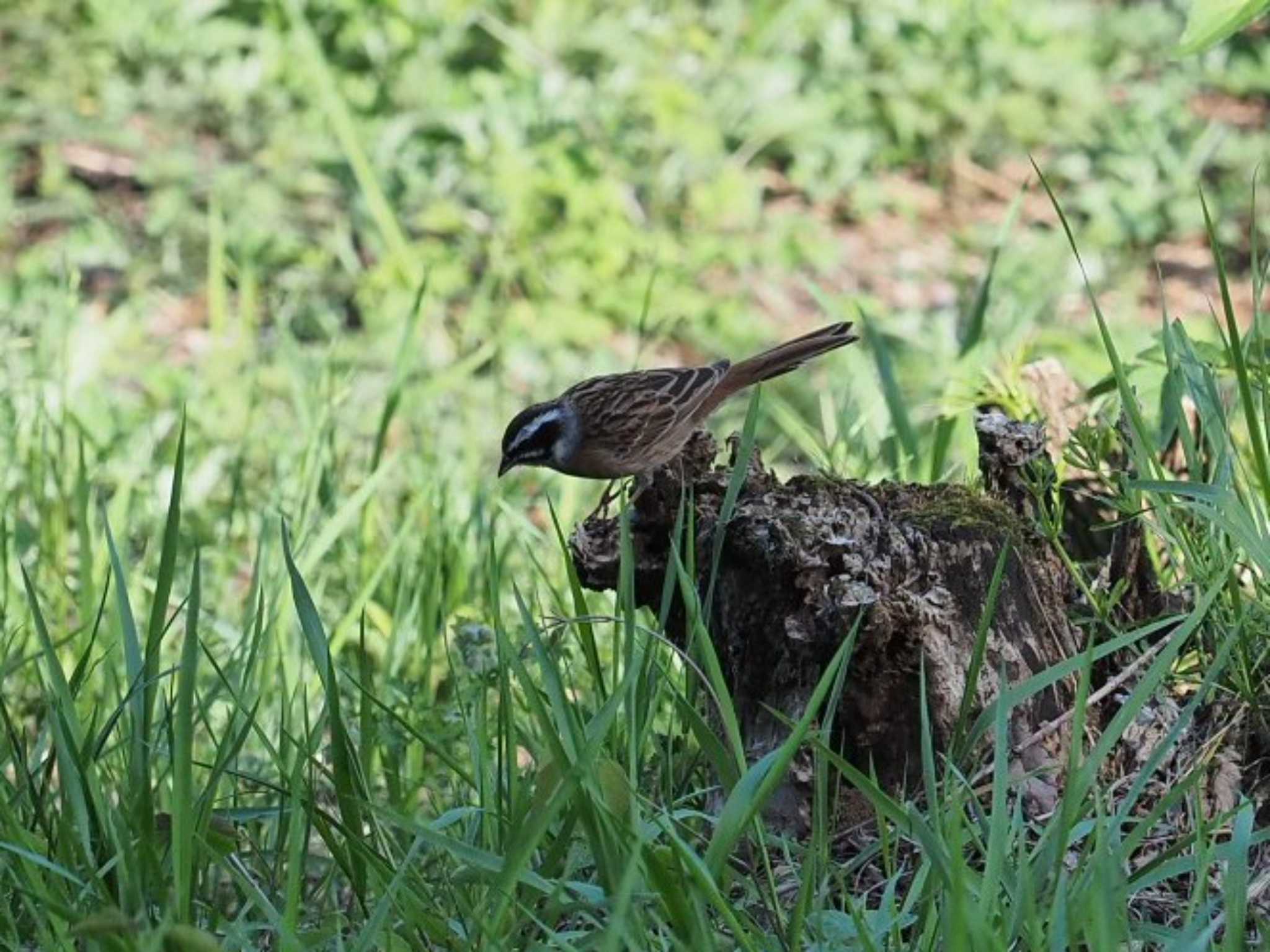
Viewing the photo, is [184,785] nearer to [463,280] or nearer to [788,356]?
[788,356]

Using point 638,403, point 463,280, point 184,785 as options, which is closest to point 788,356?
point 638,403

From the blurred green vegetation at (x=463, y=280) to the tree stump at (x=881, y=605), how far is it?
20 centimetres

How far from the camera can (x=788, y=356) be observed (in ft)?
18.2

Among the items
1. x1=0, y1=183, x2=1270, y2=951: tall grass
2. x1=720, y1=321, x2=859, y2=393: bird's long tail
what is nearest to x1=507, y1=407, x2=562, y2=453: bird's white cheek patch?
x1=720, y1=321, x2=859, y2=393: bird's long tail

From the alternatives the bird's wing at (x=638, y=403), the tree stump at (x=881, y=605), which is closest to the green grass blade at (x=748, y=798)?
the tree stump at (x=881, y=605)

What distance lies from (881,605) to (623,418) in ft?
5.49

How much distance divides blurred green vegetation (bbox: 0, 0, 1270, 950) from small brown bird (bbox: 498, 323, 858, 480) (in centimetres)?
16

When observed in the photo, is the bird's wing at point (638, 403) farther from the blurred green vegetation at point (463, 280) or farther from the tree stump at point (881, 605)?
the tree stump at point (881, 605)

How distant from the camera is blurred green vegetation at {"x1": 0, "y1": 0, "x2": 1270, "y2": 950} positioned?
4793 millimetres

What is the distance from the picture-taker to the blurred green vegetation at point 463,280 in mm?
4793

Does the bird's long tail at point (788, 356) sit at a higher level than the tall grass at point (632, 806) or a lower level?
higher

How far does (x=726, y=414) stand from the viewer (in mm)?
7863

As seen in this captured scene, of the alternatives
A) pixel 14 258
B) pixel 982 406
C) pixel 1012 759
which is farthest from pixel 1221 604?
pixel 14 258

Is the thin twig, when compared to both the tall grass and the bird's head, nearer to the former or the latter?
the tall grass
